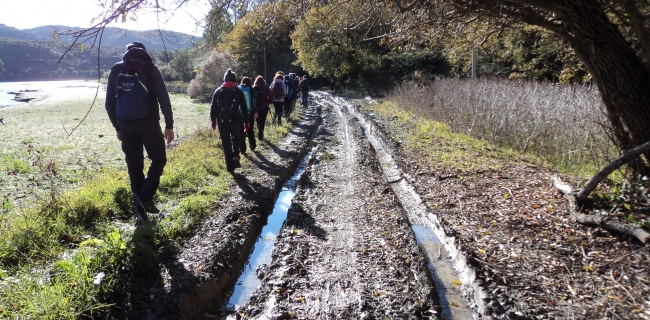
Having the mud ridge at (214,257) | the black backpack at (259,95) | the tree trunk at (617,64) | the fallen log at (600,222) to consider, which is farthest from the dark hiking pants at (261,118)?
the tree trunk at (617,64)

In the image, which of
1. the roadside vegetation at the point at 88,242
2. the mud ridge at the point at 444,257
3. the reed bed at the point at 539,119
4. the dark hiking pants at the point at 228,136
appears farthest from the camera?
the dark hiking pants at the point at 228,136

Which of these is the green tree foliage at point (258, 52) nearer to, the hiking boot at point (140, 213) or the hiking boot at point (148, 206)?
→ the hiking boot at point (148, 206)

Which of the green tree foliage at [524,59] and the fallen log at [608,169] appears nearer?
the fallen log at [608,169]

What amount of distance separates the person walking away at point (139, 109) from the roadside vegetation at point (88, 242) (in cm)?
47

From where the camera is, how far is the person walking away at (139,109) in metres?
4.18

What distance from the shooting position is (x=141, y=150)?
177 inches

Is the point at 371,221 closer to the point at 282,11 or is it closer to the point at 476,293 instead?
the point at 476,293

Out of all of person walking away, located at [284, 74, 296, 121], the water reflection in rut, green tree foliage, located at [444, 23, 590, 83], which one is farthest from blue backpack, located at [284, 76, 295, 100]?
the water reflection in rut

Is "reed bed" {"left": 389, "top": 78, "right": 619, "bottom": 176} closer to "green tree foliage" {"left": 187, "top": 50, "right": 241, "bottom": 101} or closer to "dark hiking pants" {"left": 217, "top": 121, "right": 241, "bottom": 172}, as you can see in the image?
"dark hiking pants" {"left": 217, "top": 121, "right": 241, "bottom": 172}

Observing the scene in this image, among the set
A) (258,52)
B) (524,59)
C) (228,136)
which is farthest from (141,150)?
(258,52)

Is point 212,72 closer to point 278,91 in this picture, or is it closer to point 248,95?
point 278,91

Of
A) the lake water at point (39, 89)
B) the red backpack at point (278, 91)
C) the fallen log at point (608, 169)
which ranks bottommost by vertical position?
the lake water at point (39, 89)

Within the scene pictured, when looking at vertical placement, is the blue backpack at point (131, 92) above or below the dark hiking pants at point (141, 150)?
above

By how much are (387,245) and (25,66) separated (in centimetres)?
8142
